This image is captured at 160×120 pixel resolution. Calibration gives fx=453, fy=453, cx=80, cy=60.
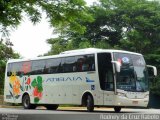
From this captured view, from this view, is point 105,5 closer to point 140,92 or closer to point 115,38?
point 115,38

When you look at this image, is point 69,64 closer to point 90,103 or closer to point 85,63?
point 85,63

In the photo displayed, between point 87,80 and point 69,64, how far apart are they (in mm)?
1747

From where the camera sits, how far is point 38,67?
25.9 metres

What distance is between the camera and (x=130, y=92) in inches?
816

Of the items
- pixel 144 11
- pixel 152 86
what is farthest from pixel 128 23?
pixel 152 86

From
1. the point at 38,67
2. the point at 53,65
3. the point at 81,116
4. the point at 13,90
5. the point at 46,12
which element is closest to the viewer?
the point at 46,12

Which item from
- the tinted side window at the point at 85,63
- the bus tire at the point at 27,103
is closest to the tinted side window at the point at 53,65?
the tinted side window at the point at 85,63

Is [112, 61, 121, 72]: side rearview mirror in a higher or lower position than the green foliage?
lower

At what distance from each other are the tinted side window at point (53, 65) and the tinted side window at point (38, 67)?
17.5 inches

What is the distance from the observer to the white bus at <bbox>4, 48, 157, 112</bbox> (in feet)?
67.9

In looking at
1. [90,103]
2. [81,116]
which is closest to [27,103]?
[90,103]

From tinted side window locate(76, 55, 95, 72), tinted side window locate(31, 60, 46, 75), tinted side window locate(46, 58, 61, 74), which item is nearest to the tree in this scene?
tinted side window locate(76, 55, 95, 72)

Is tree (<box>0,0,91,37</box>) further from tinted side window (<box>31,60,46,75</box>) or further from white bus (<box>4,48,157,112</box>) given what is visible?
tinted side window (<box>31,60,46,75</box>)

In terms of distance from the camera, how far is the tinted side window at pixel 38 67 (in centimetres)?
2555
